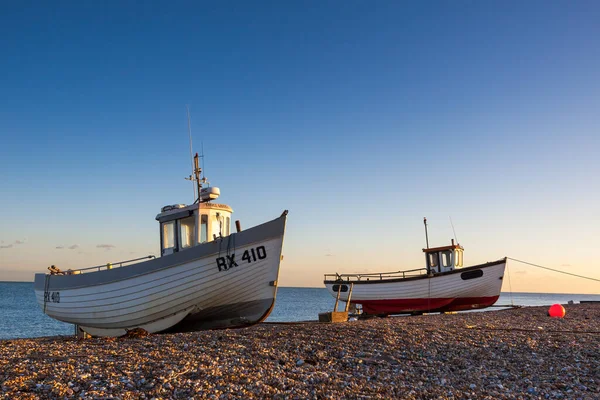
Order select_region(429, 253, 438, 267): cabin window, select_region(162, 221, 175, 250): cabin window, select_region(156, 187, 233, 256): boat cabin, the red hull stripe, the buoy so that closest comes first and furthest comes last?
select_region(156, 187, 233, 256): boat cabin, select_region(162, 221, 175, 250): cabin window, the buoy, the red hull stripe, select_region(429, 253, 438, 267): cabin window

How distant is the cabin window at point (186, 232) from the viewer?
17156mm

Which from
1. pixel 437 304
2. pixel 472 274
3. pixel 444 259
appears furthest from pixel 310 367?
pixel 444 259

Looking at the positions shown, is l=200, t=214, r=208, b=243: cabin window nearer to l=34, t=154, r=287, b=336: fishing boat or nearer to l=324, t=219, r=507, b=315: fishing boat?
l=34, t=154, r=287, b=336: fishing boat

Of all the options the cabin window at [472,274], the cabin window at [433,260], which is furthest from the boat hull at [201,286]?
the cabin window at [433,260]

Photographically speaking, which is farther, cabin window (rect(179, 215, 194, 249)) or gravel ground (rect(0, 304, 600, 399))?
cabin window (rect(179, 215, 194, 249))

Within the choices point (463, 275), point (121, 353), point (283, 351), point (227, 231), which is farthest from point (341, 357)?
point (463, 275)

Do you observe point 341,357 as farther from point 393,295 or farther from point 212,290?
point 393,295

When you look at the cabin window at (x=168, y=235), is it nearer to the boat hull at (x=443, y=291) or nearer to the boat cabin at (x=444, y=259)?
the boat hull at (x=443, y=291)

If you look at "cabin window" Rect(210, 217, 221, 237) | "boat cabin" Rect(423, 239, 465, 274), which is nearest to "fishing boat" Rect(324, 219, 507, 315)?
"boat cabin" Rect(423, 239, 465, 274)

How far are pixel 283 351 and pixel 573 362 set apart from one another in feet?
19.0

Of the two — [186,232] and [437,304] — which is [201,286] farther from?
[437,304]

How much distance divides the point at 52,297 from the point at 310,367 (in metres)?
14.2

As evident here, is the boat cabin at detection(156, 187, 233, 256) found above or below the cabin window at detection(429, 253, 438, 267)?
above

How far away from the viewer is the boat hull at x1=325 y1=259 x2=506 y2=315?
93.0ft
